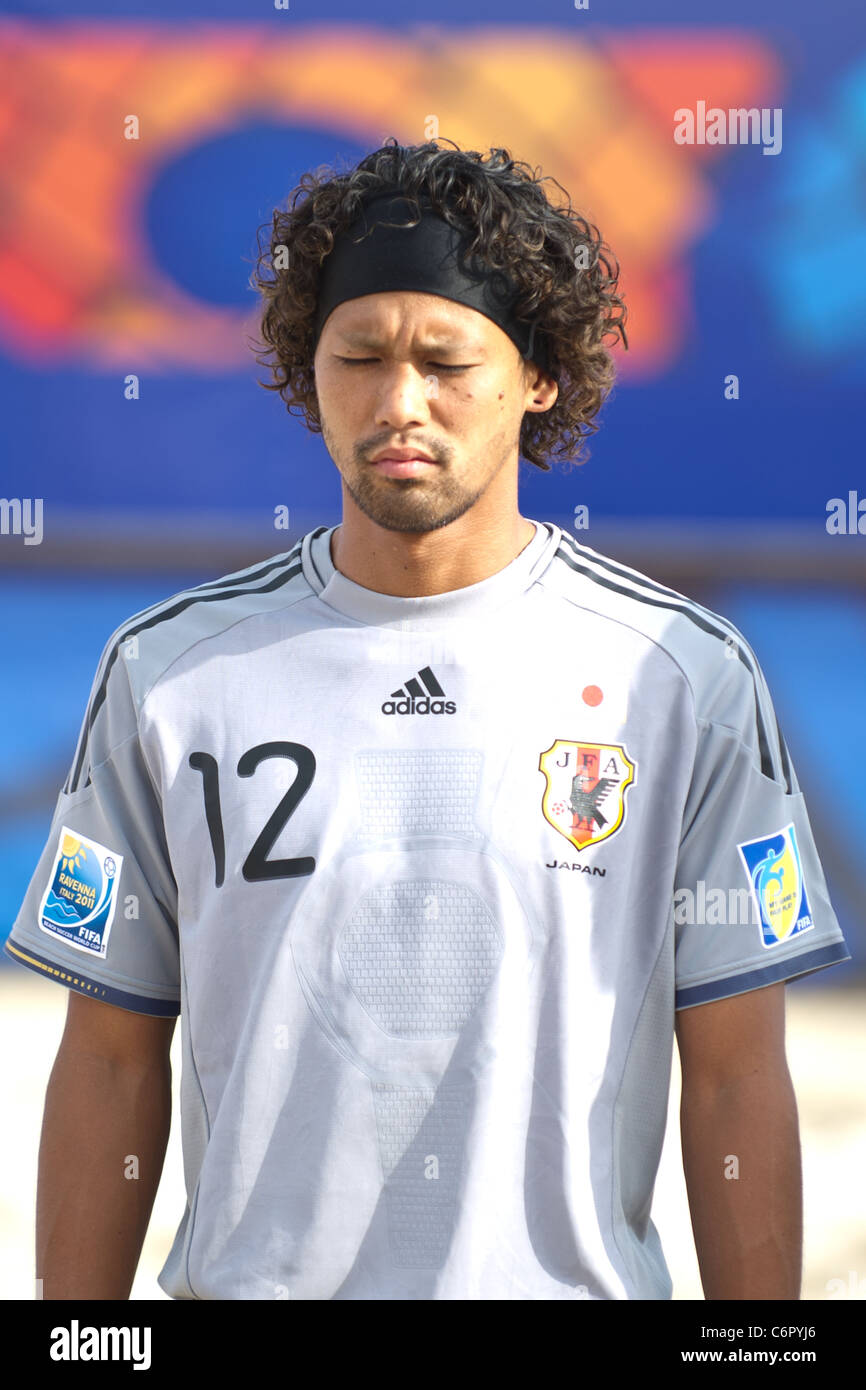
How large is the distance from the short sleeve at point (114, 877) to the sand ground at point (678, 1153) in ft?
4.16

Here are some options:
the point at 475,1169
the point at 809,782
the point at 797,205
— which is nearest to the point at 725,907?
the point at 475,1169

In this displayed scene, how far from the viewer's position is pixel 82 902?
1603mm

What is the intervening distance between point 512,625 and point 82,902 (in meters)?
0.51

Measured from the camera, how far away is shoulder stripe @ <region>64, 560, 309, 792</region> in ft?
5.28

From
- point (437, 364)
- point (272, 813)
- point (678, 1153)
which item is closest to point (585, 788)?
point (272, 813)

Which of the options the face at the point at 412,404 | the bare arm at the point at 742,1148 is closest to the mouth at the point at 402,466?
the face at the point at 412,404

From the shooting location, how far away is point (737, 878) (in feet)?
4.88

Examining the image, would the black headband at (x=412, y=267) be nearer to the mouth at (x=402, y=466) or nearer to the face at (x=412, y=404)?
the face at (x=412, y=404)

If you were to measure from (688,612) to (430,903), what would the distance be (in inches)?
15.9

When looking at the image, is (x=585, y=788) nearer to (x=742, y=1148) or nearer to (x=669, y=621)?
(x=669, y=621)

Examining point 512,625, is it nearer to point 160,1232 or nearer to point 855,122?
point 160,1232

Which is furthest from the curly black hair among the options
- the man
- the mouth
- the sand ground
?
the sand ground

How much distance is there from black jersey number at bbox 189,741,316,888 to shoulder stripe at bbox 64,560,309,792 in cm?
13

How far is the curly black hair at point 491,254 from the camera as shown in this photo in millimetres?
1635
